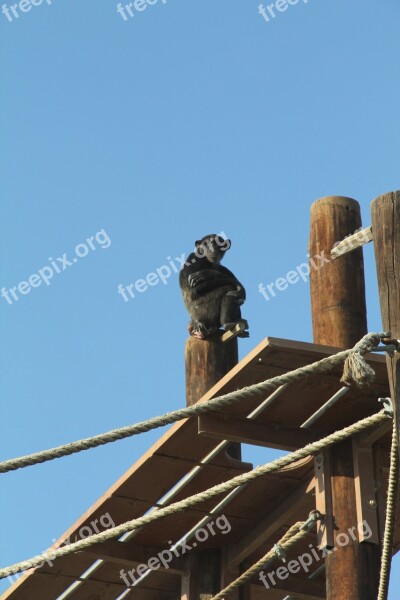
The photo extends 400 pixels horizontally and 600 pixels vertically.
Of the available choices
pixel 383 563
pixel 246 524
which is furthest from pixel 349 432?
pixel 246 524

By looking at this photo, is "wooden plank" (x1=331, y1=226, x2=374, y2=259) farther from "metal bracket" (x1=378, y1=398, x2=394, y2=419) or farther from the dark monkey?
the dark monkey

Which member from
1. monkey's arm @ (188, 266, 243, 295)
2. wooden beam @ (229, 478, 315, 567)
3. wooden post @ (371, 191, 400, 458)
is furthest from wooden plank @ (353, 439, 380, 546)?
monkey's arm @ (188, 266, 243, 295)

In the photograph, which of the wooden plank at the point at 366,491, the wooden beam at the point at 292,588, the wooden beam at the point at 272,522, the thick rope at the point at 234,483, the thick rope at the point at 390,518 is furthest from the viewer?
the wooden beam at the point at 292,588

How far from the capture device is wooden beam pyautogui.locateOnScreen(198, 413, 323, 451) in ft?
30.9

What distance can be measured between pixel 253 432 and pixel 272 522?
128 cm

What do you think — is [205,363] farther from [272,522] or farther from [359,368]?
[359,368]

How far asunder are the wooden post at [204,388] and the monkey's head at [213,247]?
882 mm

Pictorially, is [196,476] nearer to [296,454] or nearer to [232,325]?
[232,325]

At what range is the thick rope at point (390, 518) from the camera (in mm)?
7315

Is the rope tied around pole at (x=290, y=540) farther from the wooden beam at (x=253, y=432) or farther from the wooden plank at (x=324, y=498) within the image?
the wooden beam at (x=253, y=432)

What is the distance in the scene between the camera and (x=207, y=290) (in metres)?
11.5

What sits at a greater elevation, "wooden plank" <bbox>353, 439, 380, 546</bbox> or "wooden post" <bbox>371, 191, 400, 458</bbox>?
"wooden post" <bbox>371, 191, 400, 458</bbox>

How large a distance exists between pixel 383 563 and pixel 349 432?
889mm

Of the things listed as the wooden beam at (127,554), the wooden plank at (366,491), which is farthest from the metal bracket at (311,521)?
the wooden beam at (127,554)
